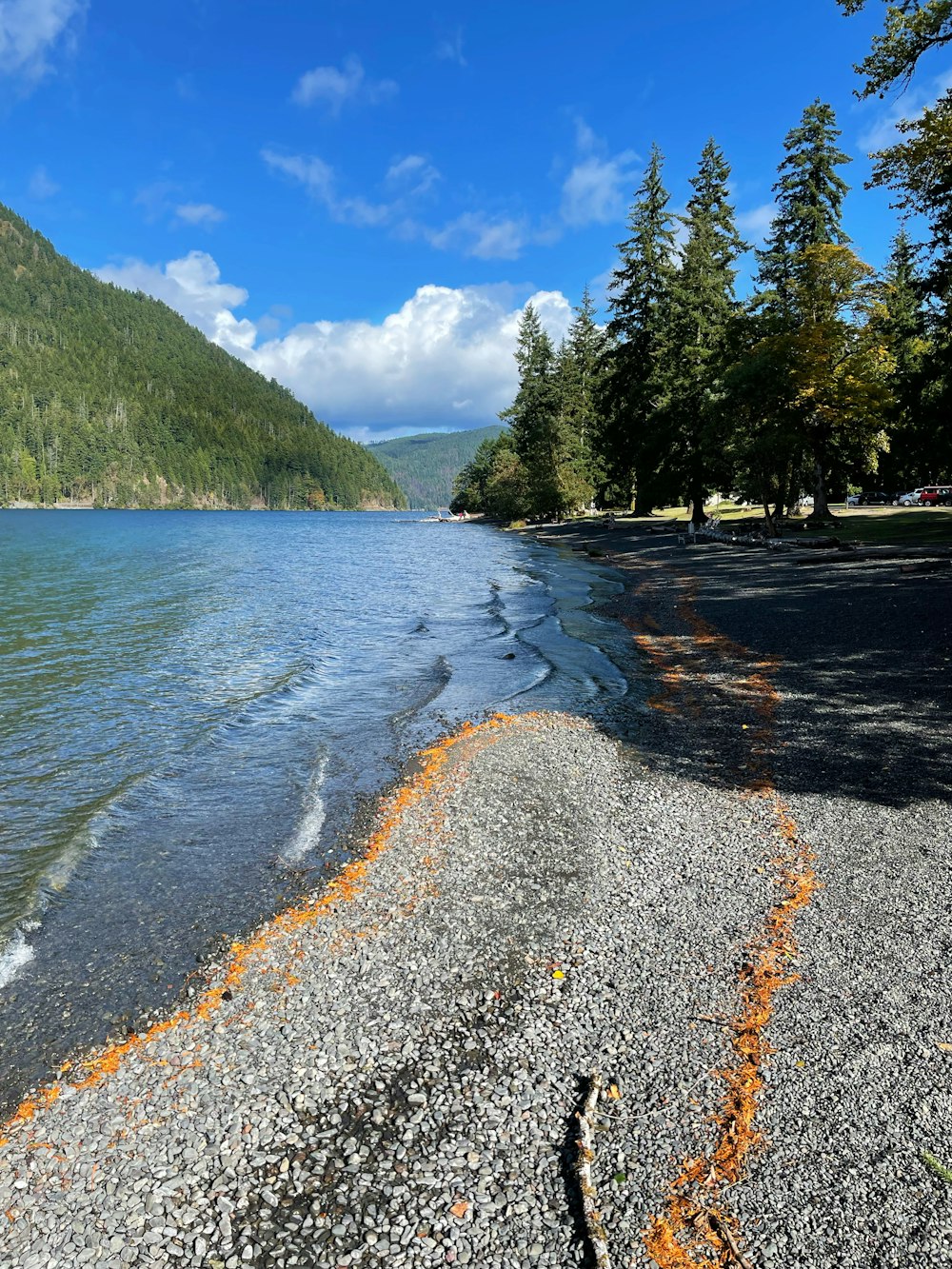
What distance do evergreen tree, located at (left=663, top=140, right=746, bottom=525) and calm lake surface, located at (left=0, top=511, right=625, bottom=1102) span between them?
20752 mm

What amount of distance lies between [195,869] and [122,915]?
41.9 inches

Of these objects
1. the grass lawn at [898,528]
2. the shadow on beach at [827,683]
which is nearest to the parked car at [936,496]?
the grass lawn at [898,528]

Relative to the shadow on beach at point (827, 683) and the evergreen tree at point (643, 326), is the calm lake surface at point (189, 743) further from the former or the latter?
the evergreen tree at point (643, 326)

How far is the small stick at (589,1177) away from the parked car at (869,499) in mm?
74857

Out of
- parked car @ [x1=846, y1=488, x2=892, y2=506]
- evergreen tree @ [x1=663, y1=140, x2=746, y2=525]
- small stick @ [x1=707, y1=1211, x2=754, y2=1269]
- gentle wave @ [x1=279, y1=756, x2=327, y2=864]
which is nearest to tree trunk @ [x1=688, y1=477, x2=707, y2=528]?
evergreen tree @ [x1=663, y1=140, x2=746, y2=525]

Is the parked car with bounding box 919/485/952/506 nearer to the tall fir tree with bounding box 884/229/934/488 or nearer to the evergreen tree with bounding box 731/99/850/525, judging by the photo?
the tall fir tree with bounding box 884/229/934/488

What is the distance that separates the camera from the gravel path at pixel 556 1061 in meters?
3.98

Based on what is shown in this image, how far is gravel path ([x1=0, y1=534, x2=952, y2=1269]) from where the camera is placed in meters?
3.98

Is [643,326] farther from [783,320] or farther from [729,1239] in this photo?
[729,1239]

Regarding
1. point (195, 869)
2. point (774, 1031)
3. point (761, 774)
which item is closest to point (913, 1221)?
point (774, 1031)

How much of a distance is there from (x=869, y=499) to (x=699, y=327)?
34.7 metres

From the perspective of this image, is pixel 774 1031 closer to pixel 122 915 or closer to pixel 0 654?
pixel 122 915

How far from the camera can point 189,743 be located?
43.5ft

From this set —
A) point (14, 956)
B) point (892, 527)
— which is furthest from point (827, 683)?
point (892, 527)
